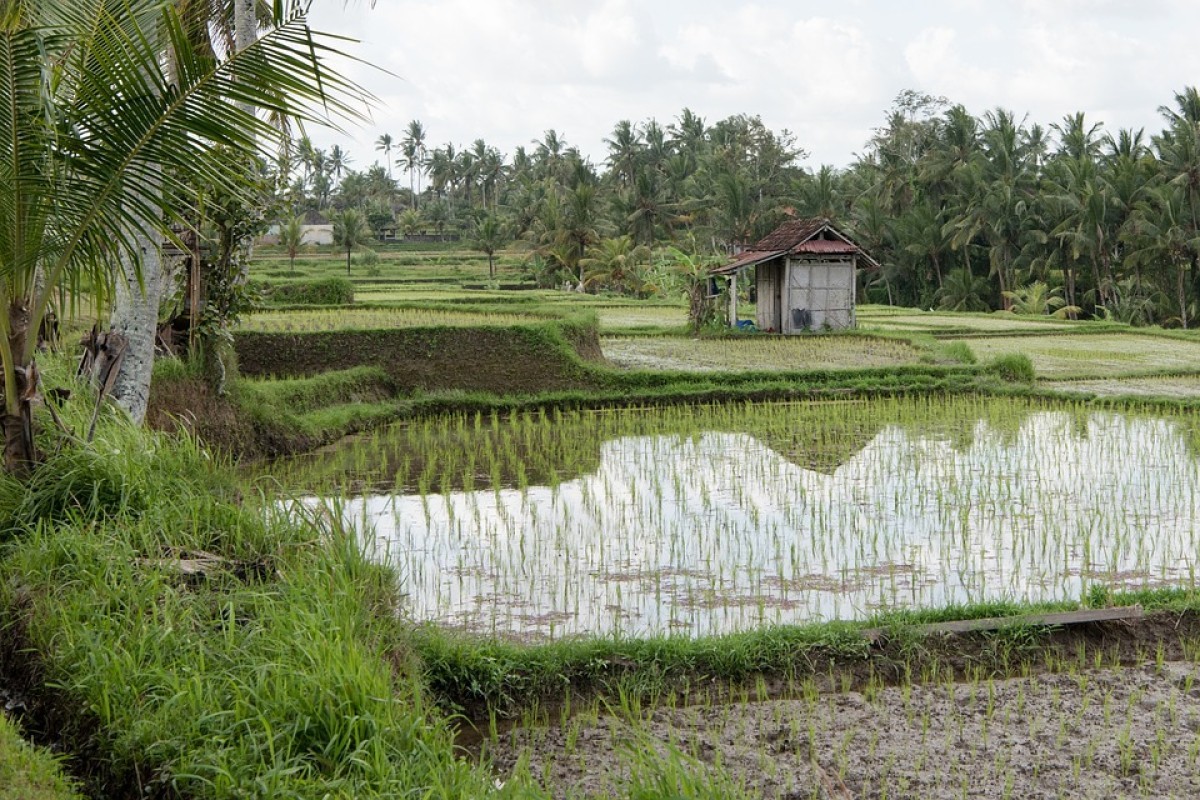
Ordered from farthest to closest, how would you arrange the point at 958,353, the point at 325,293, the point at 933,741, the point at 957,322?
the point at 957,322, the point at 325,293, the point at 958,353, the point at 933,741

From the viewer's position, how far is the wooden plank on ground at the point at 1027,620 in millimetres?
4559

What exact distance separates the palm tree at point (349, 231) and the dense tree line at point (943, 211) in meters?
4.35

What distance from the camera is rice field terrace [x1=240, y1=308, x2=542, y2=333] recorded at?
14.0 meters

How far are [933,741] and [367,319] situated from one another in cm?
1289

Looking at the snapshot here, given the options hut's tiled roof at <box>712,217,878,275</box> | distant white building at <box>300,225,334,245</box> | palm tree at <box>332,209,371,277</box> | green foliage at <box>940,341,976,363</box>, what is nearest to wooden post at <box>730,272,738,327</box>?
hut's tiled roof at <box>712,217,878,275</box>

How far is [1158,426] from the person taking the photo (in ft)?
33.9

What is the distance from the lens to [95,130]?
4.49m

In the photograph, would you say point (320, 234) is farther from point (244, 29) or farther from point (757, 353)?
point (244, 29)

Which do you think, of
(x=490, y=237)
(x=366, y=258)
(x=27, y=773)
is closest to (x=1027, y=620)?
(x=27, y=773)

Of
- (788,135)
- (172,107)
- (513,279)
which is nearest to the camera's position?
(172,107)

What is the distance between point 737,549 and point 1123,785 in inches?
115

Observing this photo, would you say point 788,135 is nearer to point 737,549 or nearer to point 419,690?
point 737,549

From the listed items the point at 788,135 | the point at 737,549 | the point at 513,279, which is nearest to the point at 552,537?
the point at 737,549

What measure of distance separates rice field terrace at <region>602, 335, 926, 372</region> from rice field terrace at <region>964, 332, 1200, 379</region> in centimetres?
135
